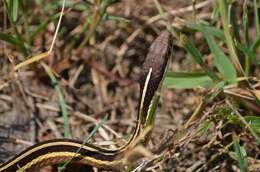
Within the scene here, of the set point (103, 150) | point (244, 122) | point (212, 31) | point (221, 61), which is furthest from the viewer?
point (212, 31)

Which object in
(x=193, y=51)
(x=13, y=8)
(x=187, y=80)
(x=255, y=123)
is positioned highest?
(x=13, y=8)

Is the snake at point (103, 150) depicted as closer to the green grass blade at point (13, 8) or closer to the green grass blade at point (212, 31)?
the green grass blade at point (212, 31)

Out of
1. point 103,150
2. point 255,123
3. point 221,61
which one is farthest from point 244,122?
point 103,150

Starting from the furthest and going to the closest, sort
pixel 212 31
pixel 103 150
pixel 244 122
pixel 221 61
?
pixel 212 31, pixel 221 61, pixel 103 150, pixel 244 122

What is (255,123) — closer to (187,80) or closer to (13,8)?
(187,80)

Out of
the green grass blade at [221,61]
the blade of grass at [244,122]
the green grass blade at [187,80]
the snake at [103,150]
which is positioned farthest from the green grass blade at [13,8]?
the blade of grass at [244,122]

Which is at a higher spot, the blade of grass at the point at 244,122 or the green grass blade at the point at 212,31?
the green grass blade at the point at 212,31

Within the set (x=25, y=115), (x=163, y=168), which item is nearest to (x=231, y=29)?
(x=163, y=168)

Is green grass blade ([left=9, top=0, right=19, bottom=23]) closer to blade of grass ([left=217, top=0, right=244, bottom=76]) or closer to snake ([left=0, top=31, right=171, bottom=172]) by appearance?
snake ([left=0, top=31, right=171, bottom=172])
